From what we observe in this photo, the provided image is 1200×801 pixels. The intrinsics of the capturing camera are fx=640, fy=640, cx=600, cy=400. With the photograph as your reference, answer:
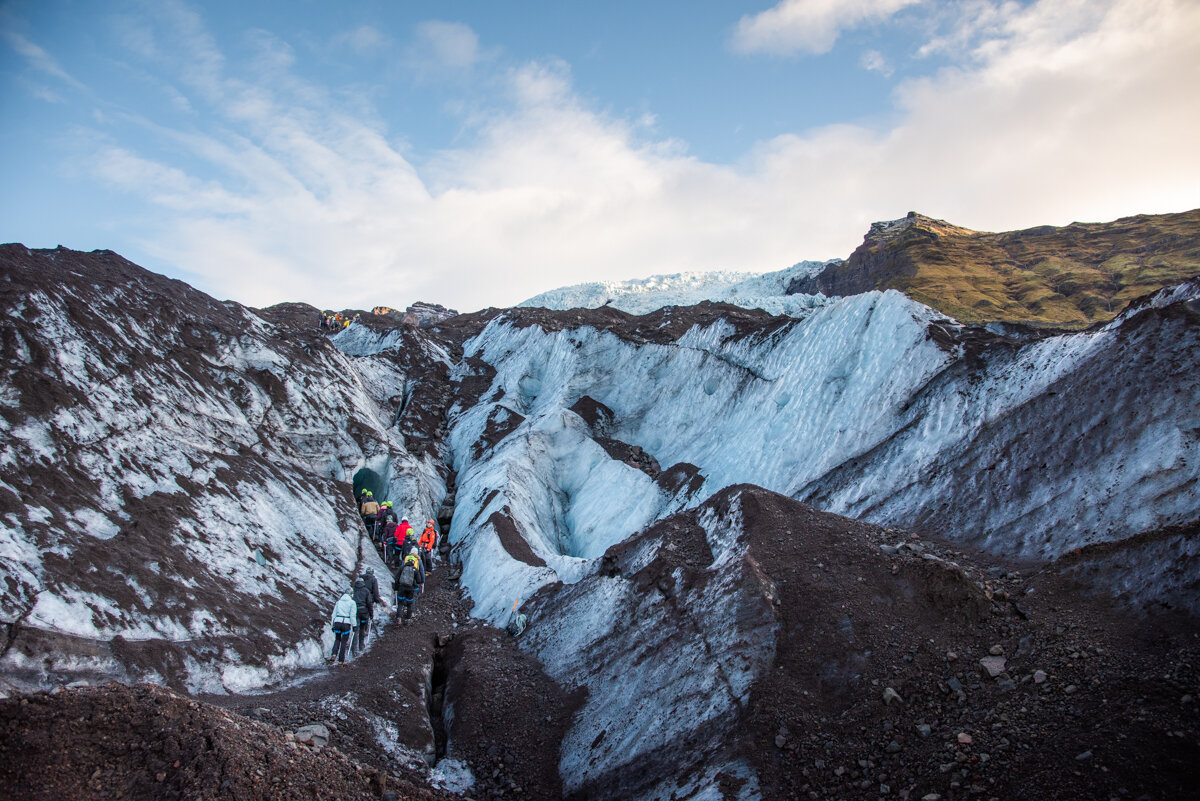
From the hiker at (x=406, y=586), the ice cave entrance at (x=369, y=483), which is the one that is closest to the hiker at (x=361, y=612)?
the hiker at (x=406, y=586)

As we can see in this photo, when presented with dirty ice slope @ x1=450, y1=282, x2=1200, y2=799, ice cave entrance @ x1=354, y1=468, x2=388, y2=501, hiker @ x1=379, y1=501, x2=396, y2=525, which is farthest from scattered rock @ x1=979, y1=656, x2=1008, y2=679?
ice cave entrance @ x1=354, y1=468, x2=388, y2=501

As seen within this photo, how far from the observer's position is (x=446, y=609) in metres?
21.2

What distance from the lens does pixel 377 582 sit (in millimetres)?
21438

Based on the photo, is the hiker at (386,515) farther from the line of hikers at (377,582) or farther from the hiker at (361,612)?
the hiker at (361,612)

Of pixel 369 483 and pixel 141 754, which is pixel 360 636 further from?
pixel 369 483

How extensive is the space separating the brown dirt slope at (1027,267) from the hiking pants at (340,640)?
44.4 metres

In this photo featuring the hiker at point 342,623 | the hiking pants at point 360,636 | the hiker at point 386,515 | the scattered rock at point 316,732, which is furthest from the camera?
the hiker at point 386,515

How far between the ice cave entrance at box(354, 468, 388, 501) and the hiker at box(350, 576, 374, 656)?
12.5m

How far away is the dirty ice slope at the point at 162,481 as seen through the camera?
1261 centimetres

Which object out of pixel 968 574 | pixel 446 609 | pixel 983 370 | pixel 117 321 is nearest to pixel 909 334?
pixel 983 370

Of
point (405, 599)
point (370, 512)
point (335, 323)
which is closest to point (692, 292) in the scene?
point (335, 323)

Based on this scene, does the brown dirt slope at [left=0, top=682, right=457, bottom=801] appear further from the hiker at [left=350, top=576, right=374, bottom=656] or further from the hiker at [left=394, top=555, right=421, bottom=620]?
the hiker at [left=394, top=555, right=421, bottom=620]

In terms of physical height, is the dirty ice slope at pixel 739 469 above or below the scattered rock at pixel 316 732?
above

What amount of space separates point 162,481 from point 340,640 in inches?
286
